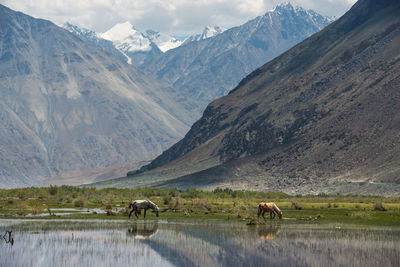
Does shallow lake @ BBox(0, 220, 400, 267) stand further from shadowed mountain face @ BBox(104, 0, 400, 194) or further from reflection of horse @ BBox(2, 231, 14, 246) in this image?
shadowed mountain face @ BBox(104, 0, 400, 194)

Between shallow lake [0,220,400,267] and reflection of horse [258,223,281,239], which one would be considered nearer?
shallow lake [0,220,400,267]

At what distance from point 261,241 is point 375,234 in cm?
994

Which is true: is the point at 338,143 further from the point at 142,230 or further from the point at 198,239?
the point at 198,239

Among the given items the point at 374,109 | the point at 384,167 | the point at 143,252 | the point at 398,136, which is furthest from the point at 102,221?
the point at 374,109

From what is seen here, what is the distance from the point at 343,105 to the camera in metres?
180

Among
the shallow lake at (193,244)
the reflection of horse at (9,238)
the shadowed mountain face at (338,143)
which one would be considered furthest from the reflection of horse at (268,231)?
the shadowed mountain face at (338,143)

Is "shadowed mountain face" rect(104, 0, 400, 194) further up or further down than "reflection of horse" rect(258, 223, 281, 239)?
further up

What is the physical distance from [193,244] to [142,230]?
8455 millimetres

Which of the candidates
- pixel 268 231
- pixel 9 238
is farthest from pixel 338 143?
pixel 9 238

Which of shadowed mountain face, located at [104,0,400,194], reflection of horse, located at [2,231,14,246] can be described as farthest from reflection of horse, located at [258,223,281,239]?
shadowed mountain face, located at [104,0,400,194]

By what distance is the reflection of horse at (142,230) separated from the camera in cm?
4848

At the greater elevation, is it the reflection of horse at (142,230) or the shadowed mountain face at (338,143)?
the shadowed mountain face at (338,143)

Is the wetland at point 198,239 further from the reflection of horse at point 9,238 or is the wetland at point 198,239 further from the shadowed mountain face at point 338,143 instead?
the shadowed mountain face at point 338,143

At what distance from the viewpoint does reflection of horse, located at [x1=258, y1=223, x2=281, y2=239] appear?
1909 inches
